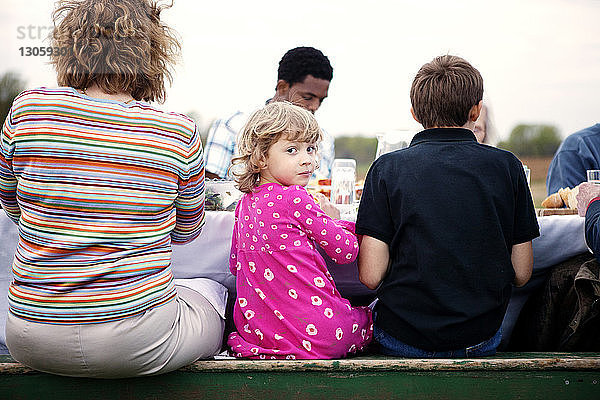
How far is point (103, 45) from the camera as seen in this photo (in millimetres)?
1530

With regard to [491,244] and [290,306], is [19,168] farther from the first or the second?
[491,244]

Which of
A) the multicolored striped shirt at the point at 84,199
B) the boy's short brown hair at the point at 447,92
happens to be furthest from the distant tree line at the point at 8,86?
the boy's short brown hair at the point at 447,92

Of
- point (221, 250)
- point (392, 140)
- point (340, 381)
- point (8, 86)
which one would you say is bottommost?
point (340, 381)

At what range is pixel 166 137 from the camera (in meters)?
1.50

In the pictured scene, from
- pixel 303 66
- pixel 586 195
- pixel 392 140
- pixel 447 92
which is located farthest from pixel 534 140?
pixel 447 92

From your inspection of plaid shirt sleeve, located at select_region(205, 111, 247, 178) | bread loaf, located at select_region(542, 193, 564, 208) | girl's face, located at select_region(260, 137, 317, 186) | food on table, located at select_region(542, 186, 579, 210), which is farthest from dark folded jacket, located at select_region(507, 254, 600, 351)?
plaid shirt sleeve, located at select_region(205, 111, 247, 178)

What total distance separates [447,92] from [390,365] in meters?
0.76

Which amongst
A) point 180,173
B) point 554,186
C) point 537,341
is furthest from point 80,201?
point 554,186

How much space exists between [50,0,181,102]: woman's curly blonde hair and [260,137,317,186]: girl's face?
0.39m

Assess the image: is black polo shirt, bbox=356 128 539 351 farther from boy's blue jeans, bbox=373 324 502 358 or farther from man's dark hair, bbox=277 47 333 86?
man's dark hair, bbox=277 47 333 86

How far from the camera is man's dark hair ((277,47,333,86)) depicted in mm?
3424

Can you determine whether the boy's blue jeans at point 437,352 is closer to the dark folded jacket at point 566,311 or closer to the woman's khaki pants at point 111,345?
the dark folded jacket at point 566,311

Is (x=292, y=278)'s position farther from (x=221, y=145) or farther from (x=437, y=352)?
(x=221, y=145)

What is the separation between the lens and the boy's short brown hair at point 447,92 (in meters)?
1.74
